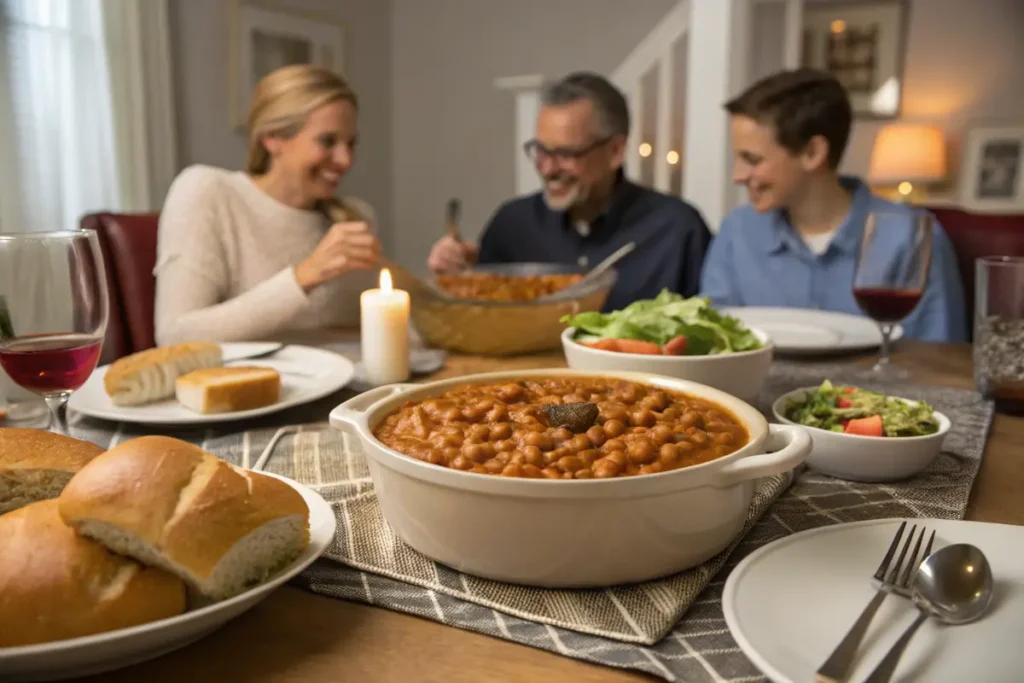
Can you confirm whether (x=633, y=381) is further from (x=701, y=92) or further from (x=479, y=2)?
(x=479, y=2)

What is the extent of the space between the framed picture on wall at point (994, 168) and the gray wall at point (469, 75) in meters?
2.32

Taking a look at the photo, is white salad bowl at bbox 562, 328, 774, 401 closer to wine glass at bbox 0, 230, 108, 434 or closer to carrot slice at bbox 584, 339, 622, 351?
carrot slice at bbox 584, 339, 622, 351

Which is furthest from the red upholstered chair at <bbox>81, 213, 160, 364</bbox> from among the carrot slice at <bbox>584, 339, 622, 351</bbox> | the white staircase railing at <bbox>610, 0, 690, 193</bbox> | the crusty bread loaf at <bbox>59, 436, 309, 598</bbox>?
the white staircase railing at <bbox>610, 0, 690, 193</bbox>

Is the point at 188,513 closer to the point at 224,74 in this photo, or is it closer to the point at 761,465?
the point at 761,465

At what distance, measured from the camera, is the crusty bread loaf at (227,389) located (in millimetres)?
1153

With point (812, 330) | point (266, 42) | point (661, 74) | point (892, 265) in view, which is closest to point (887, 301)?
point (892, 265)

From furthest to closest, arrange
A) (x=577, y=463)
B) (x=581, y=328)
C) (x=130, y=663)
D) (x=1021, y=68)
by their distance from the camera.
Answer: (x=1021, y=68) → (x=581, y=328) → (x=577, y=463) → (x=130, y=663)

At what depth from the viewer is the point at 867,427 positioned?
3.20ft

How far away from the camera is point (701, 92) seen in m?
3.44

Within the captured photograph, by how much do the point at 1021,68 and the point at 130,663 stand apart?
610cm

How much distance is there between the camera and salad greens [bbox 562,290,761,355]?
124cm

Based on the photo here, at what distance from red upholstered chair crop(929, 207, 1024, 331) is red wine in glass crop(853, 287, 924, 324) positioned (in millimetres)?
1149

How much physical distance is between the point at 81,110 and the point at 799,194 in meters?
3.22

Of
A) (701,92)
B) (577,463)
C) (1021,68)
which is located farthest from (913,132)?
(577,463)
